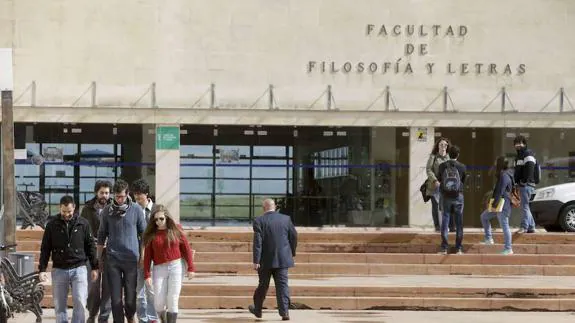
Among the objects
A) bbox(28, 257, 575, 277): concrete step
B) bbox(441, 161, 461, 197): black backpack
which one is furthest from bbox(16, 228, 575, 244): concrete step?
bbox(441, 161, 461, 197): black backpack

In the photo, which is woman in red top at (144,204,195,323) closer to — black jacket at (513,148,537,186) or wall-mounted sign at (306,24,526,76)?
black jacket at (513,148,537,186)

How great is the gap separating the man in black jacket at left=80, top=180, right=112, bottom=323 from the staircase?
271 centimetres

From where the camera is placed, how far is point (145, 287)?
12.2 m

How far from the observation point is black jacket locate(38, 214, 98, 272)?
11719 millimetres

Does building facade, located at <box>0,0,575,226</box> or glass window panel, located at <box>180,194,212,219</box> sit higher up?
building facade, located at <box>0,0,575,226</box>

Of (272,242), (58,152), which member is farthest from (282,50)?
(272,242)

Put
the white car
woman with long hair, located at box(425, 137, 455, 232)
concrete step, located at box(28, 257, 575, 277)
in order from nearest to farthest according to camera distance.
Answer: concrete step, located at box(28, 257, 575, 277) → woman with long hair, located at box(425, 137, 455, 232) → the white car

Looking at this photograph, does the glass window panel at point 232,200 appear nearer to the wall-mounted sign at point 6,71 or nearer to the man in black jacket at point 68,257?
the wall-mounted sign at point 6,71

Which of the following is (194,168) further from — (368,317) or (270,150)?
(368,317)

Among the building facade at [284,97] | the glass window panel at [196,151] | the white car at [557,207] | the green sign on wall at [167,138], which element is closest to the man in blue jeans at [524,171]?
the white car at [557,207]

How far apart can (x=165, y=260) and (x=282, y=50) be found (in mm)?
17268

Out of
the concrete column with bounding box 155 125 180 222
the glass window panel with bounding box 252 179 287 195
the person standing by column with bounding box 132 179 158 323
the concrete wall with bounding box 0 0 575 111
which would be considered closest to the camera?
the person standing by column with bounding box 132 179 158 323

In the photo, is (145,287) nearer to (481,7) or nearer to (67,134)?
(67,134)

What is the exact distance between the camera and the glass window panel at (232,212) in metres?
28.9
